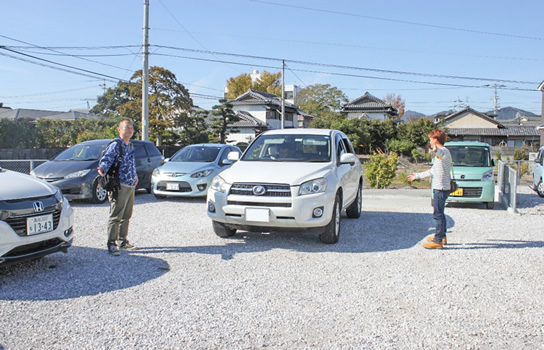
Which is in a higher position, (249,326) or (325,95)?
(325,95)

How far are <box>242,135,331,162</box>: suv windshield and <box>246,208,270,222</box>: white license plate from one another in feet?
4.35

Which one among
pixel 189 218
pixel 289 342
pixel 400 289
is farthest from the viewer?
pixel 189 218

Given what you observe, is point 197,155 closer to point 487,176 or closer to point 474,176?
point 474,176

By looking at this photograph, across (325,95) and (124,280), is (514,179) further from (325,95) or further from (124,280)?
(325,95)

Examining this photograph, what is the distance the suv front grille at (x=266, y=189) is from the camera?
19.0 ft

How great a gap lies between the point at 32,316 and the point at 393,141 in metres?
40.5

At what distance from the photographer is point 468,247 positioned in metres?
6.38

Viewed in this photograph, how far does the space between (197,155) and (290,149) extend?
530 centimetres

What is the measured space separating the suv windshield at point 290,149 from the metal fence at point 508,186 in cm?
517

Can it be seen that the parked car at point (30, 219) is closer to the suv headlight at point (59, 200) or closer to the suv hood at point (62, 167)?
the suv headlight at point (59, 200)

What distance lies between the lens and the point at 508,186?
11.1 metres

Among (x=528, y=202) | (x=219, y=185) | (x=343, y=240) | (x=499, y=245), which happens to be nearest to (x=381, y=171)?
(x=528, y=202)

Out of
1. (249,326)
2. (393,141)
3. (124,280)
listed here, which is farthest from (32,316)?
(393,141)

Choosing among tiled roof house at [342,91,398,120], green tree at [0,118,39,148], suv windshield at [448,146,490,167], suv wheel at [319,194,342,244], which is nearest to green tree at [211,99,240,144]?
green tree at [0,118,39,148]
